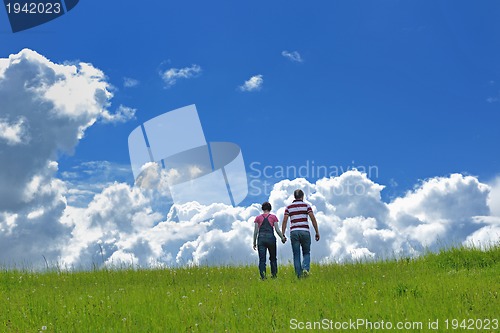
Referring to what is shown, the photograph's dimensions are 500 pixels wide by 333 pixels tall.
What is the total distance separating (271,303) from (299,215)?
5108 mm

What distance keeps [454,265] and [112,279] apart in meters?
12.7

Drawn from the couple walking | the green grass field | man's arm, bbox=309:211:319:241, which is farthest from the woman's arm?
the green grass field

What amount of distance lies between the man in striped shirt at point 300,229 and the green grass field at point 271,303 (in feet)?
1.96

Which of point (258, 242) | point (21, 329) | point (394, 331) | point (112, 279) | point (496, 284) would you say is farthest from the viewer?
point (112, 279)

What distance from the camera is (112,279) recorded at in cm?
1919

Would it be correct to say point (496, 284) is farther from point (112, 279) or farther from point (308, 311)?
point (112, 279)

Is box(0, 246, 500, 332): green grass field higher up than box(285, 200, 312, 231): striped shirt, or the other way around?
box(285, 200, 312, 231): striped shirt

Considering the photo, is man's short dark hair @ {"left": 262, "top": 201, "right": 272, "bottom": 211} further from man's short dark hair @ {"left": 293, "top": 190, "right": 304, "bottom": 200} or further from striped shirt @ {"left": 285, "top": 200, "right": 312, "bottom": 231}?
man's short dark hair @ {"left": 293, "top": 190, "right": 304, "bottom": 200}

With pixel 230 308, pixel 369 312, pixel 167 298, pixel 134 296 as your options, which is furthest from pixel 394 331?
pixel 134 296

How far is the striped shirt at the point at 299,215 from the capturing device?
17.1 m

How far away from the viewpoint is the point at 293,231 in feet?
56.0

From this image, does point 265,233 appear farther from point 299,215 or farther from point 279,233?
point 299,215

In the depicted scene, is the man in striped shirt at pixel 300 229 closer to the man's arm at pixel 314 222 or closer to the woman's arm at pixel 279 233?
the man's arm at pixel 314 222

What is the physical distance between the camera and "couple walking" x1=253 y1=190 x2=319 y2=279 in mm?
17078
